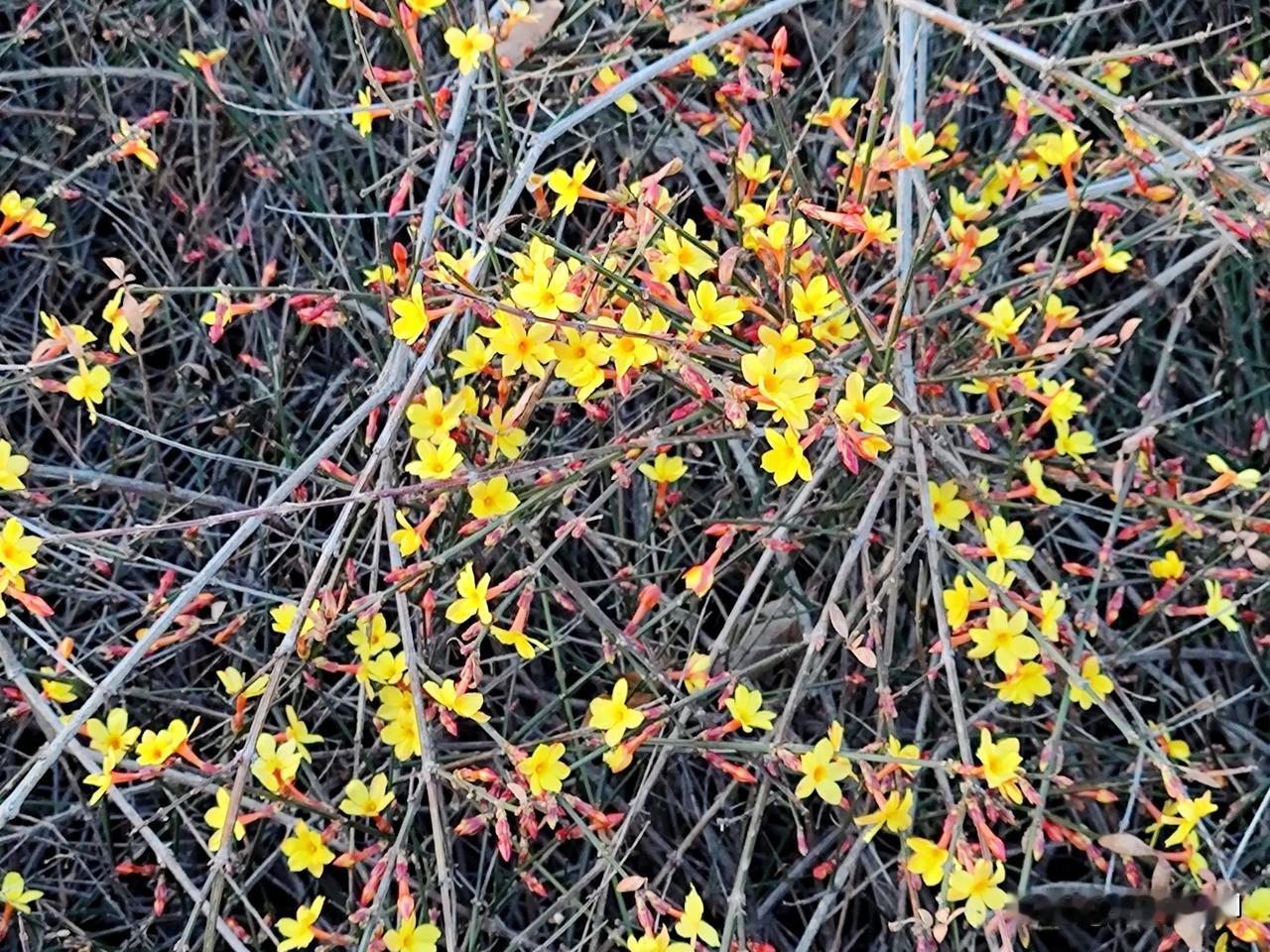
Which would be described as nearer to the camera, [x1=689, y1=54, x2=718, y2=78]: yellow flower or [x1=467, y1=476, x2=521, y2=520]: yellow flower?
[x1=467, y1=476, x2=521, y2=520]: yellow flower

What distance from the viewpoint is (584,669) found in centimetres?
213

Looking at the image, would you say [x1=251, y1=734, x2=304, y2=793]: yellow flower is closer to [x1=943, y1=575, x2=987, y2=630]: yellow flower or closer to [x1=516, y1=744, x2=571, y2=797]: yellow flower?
[x1=516, y1=744, x2=571, y2=797]: yellow flower

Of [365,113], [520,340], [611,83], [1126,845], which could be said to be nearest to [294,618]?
[520,340]

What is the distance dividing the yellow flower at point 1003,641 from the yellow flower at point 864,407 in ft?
1.11

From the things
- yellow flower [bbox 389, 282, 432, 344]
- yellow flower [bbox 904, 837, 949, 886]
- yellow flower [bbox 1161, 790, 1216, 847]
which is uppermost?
yellow flower [bbox 389, 282, 432, 344]

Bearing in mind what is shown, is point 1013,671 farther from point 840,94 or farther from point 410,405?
point 840,94

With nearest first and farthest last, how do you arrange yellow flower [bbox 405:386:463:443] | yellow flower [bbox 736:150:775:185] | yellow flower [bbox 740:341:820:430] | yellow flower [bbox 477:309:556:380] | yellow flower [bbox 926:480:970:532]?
1. yellow flower [bbox 740:341:820:430]
2. yellow flower [bbox 477:309:556:380]
3. yellow flower [bbox 405:386:463:443]
4. yellow flower [bbox 926:480:970:532]
5. yellow flower [bbox 736:150:775:185]

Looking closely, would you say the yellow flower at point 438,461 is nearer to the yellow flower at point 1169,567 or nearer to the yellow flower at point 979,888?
the yellow flower at point 979,888

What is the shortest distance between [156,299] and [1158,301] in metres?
1.92

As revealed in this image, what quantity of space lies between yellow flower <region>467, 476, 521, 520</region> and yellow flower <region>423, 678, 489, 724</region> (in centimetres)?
23

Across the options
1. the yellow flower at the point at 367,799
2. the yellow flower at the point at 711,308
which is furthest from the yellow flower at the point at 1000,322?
the yellow flower at the point at 367,799

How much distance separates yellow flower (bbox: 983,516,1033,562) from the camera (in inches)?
68.9

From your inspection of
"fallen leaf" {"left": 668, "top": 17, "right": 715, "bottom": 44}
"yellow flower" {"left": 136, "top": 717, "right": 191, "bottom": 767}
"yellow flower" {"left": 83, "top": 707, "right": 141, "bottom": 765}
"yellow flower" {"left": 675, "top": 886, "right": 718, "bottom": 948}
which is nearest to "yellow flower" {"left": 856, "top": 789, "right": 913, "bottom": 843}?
"yellow flower" {"left": 675, "top": 886, "right": 718, "bottom": 948}

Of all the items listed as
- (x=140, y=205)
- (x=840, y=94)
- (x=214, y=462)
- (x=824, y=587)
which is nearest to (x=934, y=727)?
(x=824, y=587)
